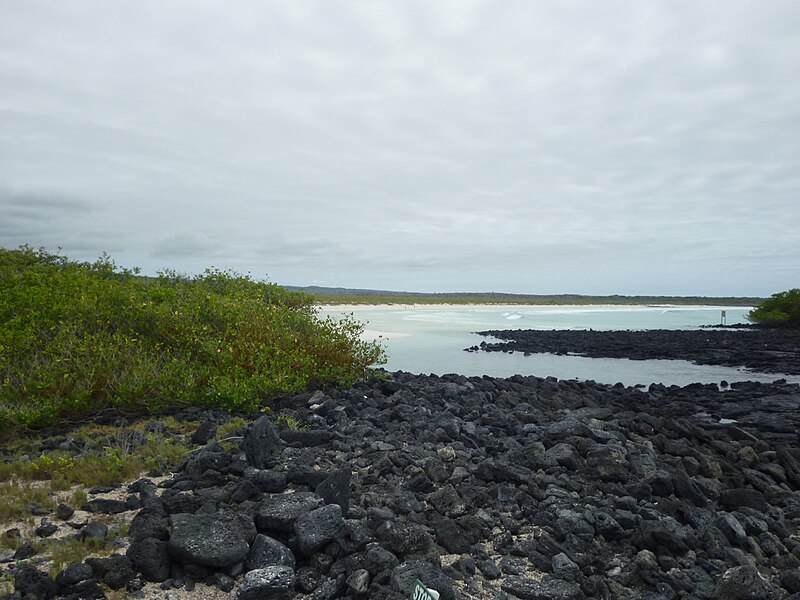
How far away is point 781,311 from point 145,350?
50.0 meters

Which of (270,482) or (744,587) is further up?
(270,482)

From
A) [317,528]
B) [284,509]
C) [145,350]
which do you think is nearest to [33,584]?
[284,509]

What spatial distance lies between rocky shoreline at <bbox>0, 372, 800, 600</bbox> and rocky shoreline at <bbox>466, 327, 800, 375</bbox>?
19.4 metres

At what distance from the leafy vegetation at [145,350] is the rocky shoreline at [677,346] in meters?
18.6

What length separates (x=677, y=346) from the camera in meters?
33.3

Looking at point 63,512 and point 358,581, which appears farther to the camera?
point 63,512

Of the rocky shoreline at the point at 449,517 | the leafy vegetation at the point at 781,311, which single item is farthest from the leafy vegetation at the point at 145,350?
the leafy vegetation at the point at 781,311

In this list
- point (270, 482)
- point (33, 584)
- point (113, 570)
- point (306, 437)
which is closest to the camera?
point (33, 584)

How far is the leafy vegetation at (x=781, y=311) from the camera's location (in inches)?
1788

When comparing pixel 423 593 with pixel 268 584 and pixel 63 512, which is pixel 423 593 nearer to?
pixel 268 584

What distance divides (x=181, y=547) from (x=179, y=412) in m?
5.47

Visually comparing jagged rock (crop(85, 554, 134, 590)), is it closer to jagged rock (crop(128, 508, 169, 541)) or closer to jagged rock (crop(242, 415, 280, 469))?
jagged rock (crop(128, 508, 169, 541))

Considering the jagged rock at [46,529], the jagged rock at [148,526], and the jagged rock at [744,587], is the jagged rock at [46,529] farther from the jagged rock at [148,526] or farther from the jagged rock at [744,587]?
the jagged rock at [744,587]

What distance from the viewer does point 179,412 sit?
980cm
